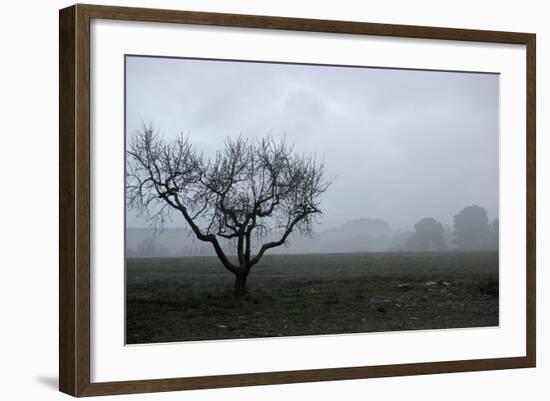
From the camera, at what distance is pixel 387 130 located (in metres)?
7.80

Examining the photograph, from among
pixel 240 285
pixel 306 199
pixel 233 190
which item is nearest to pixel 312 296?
pixel 240 285

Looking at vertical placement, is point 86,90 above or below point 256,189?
above

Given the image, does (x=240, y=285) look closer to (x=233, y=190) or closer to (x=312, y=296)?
(x=312, y=296)

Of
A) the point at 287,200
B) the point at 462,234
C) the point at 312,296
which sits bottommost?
the point at 312,296

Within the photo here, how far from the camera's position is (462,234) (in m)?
7.93

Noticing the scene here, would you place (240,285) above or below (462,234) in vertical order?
below

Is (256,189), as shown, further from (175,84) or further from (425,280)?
(425,280)

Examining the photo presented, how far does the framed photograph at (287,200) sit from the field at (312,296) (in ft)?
0.04

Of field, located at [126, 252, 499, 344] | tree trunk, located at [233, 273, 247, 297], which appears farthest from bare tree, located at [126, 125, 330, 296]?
field, located at [126, 252, 499, 344]

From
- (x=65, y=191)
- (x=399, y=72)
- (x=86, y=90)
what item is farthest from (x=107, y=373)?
(x=399, y=72)

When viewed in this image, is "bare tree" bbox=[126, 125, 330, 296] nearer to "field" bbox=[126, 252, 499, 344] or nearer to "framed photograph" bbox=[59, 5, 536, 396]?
"framed photograph" bbox=[59, 5, 536, 396]

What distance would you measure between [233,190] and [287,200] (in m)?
0.40

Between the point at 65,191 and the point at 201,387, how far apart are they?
1557 millimetres

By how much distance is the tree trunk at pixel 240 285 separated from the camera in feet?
24.2
